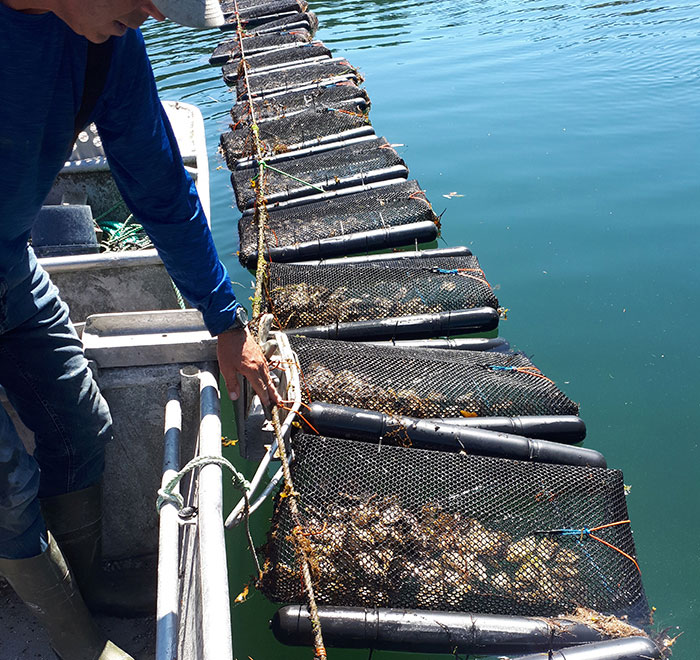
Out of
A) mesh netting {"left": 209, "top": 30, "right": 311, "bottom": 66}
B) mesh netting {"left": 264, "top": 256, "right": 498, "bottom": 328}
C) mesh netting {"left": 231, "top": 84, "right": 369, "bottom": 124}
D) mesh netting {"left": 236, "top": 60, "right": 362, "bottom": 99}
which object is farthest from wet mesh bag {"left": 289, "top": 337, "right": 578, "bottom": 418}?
mesh netting {"left": 209, "top": 30, "right": 311, "bottom": 66}

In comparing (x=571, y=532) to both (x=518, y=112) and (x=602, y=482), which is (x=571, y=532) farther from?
(x=518, y=112)

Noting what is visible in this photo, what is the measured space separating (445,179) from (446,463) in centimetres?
623

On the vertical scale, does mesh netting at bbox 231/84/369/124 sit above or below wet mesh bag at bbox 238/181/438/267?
above

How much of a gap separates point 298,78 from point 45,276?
31.4ft

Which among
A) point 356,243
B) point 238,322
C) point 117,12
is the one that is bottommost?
point 356,243

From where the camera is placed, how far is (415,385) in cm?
410

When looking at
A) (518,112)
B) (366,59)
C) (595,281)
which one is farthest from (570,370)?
(366,59)

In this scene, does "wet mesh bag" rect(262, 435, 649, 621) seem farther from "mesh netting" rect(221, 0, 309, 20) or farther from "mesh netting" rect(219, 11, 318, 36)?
"mesh netting" rect(221, 0, 309, 20)

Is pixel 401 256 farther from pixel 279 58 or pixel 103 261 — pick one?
pixel 279 58

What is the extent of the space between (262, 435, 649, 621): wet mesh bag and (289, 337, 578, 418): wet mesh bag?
52 centimetres

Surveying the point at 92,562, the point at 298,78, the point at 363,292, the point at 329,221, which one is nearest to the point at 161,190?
the point at 92,562

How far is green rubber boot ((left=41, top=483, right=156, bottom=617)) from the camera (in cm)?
278

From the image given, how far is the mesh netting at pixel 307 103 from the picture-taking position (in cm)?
986

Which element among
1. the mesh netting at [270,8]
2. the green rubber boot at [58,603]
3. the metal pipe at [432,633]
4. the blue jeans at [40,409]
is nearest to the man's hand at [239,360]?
the blue jeans at [40,409]
